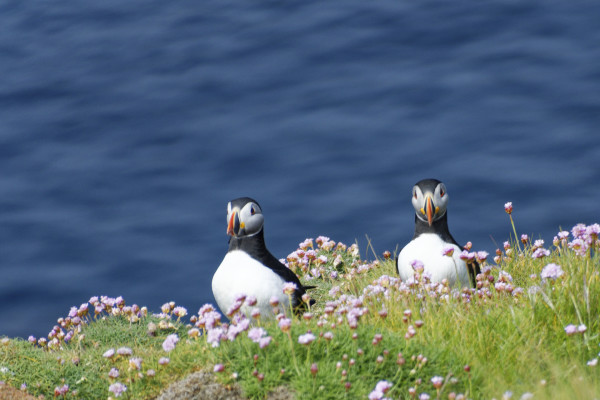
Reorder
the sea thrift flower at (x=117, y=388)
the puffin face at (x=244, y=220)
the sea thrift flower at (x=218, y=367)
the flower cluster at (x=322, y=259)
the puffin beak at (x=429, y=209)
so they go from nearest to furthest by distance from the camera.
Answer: the sea thrift flower at (x=218, y=367)
the sea thrift flower at (x=117, y=388)
the puffin face at (x=244, y=220)
the puffin beak at (x=429, y=209)
the flower cluster at (x=322, y=259)

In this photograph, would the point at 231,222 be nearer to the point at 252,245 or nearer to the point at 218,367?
the point at 252,245

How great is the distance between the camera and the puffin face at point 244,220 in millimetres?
8531

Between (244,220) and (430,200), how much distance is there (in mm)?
1805

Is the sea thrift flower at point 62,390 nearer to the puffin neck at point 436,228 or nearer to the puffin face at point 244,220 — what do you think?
the puffin face at point 244,220

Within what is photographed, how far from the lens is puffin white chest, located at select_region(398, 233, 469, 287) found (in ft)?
28.8

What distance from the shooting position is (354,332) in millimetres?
6578

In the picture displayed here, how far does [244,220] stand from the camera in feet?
28.0

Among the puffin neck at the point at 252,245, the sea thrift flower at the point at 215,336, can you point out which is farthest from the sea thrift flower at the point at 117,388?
→ the puffin neck at the point at 252,245

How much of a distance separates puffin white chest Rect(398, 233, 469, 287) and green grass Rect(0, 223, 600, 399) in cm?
43

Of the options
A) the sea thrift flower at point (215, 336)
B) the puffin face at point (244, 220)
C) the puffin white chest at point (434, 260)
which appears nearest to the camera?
the sea thrift flower at point (215, 336)

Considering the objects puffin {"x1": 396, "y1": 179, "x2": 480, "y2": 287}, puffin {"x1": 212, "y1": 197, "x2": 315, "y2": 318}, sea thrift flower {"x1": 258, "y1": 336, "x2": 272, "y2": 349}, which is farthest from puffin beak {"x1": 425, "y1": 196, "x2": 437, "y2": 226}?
sea thrift flower {"x1": 258, "y1": 336, "x2": 272, "y2": 349}

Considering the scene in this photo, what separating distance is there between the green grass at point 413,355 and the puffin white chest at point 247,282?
0.64 metres

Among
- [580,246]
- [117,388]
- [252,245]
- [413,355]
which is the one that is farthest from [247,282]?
[580,246]

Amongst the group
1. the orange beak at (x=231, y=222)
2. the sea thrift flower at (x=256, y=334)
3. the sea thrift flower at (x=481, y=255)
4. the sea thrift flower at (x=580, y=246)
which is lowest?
the sea thrift flower at (x=256, y=334)
